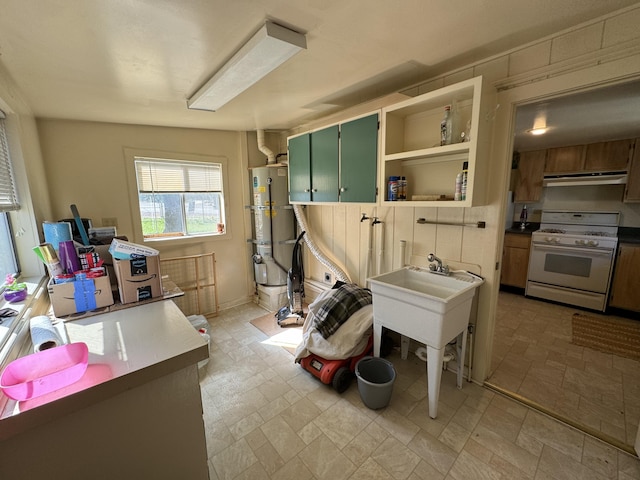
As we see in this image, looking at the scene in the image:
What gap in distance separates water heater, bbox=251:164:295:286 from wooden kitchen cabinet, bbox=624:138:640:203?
4.09 m

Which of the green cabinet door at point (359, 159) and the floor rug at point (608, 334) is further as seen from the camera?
the floor rug at point (608, 334)

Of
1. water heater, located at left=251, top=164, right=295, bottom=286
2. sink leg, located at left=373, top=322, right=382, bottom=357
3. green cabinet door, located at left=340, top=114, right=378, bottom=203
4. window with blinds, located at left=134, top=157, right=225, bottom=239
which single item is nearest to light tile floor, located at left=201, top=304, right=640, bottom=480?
sink leg, located at left=373, top=322, right=382, bottom=357

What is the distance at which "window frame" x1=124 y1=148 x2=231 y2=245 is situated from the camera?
288cm

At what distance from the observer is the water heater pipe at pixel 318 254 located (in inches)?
118

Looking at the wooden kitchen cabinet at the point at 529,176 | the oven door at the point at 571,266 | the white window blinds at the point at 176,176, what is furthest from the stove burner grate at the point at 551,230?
the white window blinds at the point at 176,176

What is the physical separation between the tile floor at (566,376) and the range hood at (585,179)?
1798 millimetres

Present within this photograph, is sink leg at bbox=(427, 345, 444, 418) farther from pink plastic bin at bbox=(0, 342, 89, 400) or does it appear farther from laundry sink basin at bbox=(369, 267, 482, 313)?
pink plastic bin at bbox=(0, 342, 89, 400)

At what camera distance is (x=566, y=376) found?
2201 mm

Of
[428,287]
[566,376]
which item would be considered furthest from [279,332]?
[566,376]

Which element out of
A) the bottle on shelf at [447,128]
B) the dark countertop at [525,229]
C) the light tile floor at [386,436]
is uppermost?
the bottle on shelf at [447,128]

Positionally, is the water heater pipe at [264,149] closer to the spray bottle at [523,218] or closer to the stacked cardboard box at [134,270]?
the stacked cardboard box at [134,270]

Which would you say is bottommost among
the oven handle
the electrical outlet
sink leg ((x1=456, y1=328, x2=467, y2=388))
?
sink leg ((x1=456, y1=328, x2=467, y2=388))

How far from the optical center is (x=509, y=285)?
13.2ft

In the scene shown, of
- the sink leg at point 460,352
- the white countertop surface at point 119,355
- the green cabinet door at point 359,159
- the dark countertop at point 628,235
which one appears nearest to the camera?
the white countertop surface at point 119,355
